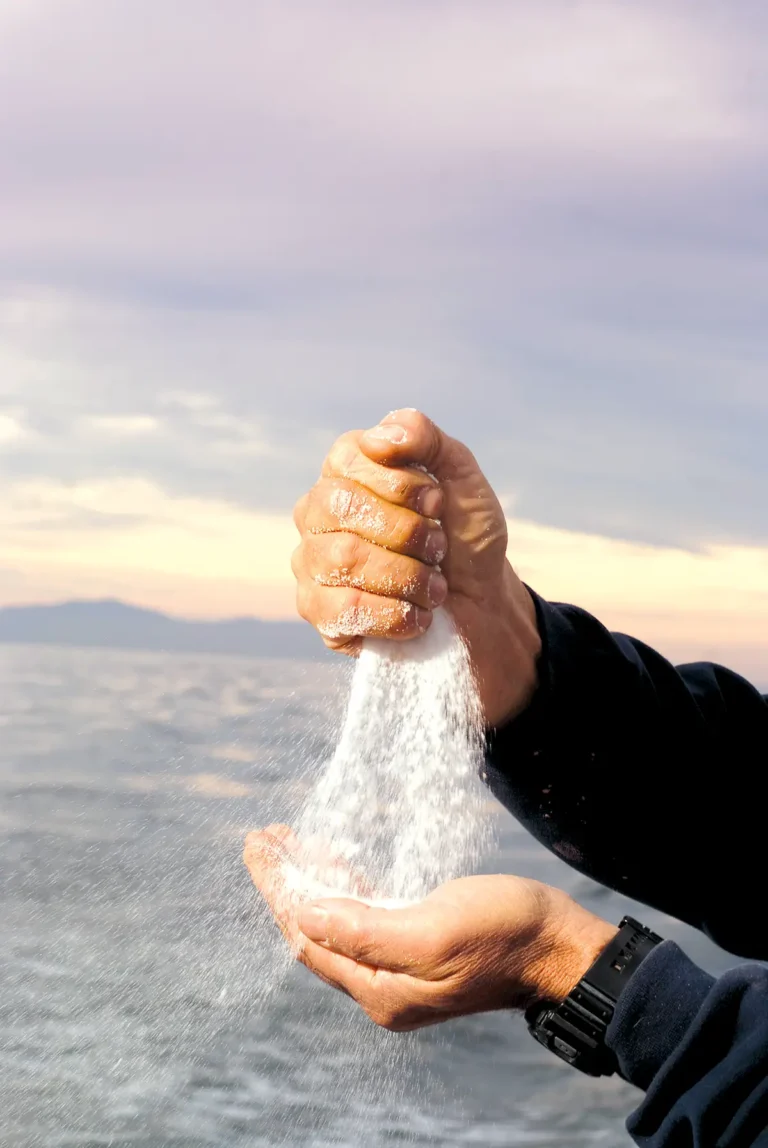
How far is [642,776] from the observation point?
268cm

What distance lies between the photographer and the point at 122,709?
591 inches

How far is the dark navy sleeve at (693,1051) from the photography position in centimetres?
181

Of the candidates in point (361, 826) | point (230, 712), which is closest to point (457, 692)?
point (361, 826)

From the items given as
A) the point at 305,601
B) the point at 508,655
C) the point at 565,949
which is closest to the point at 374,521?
the point at 305,601

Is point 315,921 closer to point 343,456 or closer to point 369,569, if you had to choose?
point 369,569

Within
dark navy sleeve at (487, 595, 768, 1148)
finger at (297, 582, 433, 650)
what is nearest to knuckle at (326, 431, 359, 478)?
finger at (297, 582, 433, 650)

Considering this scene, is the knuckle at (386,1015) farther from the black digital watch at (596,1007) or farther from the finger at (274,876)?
the black digital watch at (596,1007)

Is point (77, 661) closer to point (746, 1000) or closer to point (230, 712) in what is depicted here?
point (230, 712)

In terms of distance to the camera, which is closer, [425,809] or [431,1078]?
[425,809]

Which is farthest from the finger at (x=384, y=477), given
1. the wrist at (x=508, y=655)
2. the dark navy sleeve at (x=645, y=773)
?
the dark navy sleeve at (x=645, y=773)

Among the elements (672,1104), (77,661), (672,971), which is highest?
(672,971)

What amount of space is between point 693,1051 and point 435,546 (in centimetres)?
105

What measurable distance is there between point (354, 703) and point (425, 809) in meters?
0.38

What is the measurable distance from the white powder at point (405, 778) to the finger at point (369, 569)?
18 cm
